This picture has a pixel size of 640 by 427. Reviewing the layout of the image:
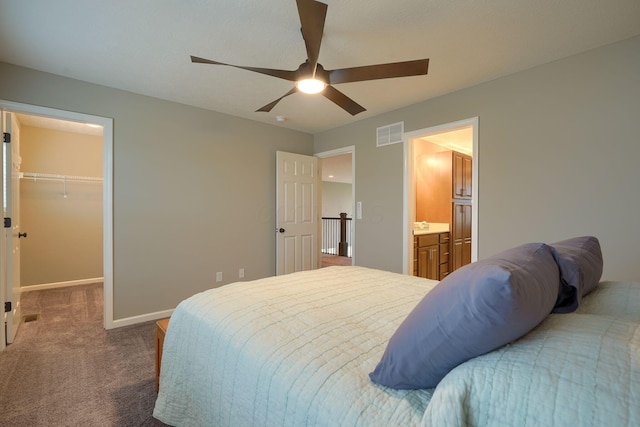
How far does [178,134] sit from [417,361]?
3.51 metres

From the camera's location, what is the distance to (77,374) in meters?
2.12

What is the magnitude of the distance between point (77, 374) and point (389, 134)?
12.4 ft

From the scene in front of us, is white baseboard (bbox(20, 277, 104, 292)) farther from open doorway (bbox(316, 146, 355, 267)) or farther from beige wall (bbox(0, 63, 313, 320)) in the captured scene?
open doorway (bbox(316, 146, 355, 267))

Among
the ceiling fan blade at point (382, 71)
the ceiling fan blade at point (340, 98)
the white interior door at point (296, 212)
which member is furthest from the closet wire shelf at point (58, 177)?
the ceiling fan blade at point (382, 71)

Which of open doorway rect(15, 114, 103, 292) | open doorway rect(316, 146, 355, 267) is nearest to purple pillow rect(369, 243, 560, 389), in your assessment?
open doorway rect(316, 146, 355, 267)

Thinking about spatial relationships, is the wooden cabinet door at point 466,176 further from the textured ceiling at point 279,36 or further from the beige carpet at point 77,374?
the beige carpet at point 77,374

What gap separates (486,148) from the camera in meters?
2.85

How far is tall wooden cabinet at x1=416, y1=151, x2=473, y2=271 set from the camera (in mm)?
4535

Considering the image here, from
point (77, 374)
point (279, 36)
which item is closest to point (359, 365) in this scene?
point (279, 36)

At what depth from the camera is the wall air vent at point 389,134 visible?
3.57 m

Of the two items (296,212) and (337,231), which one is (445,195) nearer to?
(296,212)

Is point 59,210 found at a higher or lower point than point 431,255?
higher

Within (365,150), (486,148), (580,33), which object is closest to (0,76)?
(365,150)

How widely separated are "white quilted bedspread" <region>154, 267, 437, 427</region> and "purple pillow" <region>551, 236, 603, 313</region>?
0.58m
